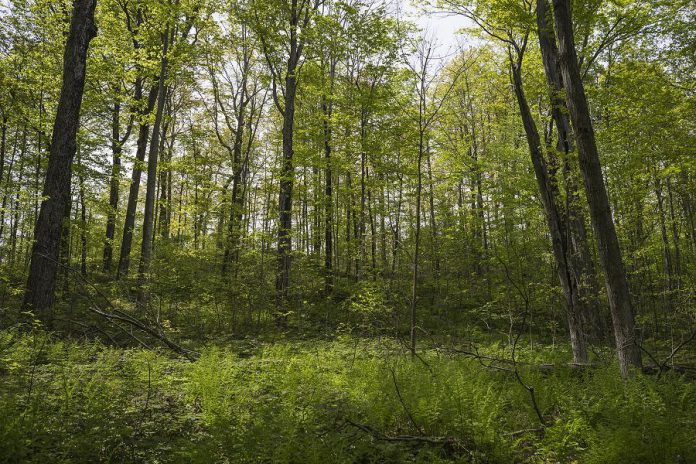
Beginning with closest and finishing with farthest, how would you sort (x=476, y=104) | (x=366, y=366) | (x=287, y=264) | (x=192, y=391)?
(x=192, y=391)
(x=366, y=366)
(x=287, y=264)
(x=476, y=104)

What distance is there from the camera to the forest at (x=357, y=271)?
13.3 ft

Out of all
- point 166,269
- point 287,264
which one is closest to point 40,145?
point 166,269

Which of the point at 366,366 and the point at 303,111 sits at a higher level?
the point at 303,111

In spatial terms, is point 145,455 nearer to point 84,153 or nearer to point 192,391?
point 192,391

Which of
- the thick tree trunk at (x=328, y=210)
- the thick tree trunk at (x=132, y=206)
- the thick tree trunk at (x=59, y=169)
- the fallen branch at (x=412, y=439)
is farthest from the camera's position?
the thick tree trunk at (x=328, y=210)

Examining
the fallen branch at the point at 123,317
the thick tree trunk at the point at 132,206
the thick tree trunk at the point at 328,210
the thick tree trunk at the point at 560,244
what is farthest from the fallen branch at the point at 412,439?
the thick tree trunk at the point at 132,206

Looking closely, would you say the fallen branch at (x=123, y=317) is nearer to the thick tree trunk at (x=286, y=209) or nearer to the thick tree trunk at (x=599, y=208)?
the thick tree trunk at (x=286, y=209)

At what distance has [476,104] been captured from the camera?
23641 mm

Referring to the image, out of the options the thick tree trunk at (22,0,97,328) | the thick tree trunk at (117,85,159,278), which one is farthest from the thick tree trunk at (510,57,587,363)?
the thick tree trunk at (117,85,159,278)

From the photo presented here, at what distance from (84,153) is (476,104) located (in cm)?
2048

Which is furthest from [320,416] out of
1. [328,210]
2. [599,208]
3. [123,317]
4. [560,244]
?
[328,210]

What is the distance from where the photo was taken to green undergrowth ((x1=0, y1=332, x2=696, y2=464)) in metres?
3.45

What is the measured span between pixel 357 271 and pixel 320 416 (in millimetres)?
13707

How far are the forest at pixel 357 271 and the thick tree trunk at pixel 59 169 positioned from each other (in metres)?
0.05
